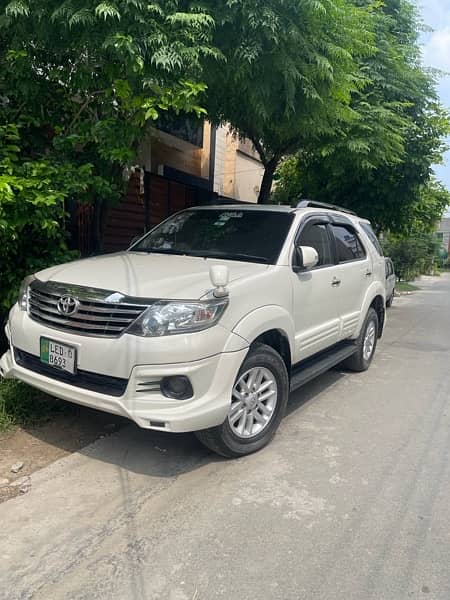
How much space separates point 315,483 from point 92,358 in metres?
1.73

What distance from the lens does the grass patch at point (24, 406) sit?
3811 mm

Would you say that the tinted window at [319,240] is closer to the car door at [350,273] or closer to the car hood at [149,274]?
the car door at [350,273]

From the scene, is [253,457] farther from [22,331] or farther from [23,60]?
[23,60]

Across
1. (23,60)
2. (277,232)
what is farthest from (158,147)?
(277,232)

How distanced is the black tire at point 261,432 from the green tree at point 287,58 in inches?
109

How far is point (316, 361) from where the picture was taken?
4609 mm

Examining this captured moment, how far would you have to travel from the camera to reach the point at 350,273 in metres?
5.12

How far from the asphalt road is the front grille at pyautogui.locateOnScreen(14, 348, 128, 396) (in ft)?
2.07

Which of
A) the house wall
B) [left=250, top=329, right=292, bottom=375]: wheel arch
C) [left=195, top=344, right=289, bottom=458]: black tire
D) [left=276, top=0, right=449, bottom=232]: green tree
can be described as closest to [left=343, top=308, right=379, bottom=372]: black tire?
[left=250, top=329, right=292, bottom=375]: wheel arch

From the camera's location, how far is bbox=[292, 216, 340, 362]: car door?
4.03m

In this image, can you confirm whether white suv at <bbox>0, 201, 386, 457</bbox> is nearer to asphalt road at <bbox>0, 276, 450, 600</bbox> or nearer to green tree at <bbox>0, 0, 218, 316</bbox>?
asphalt road at <bbox>0, 276, 450, 600</bbox>

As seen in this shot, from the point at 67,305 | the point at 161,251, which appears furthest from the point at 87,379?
the point at 161,251

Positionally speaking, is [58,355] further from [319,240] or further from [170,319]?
[319,240]

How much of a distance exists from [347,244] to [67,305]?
10.9ft
